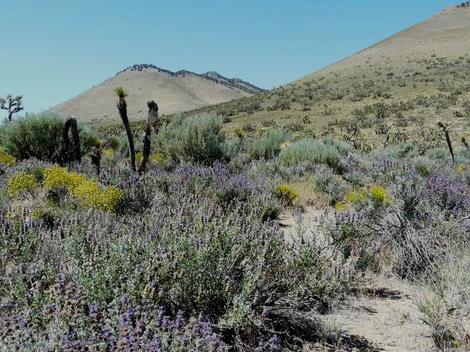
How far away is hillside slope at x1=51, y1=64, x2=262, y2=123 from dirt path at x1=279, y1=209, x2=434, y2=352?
117 m

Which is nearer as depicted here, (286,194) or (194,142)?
(286,194)

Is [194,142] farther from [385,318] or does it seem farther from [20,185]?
[385,318]

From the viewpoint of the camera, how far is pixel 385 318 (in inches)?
164

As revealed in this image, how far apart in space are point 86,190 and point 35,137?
7242 millimetres

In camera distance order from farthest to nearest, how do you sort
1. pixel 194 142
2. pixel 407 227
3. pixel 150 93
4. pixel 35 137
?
pixel 150 93 → pixel 194 142 → pixel 35 137 → pixel 407 227

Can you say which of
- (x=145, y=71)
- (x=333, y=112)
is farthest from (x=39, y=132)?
(x=145, y=71)

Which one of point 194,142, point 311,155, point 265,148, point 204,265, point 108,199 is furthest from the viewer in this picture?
point 265,148

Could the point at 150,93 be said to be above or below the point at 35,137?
above

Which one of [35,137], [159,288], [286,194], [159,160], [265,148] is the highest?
[35,137]

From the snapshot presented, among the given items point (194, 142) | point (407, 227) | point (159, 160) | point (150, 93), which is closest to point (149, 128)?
point (159, 160)

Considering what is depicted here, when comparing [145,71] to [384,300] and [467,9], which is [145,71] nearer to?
[467,9]

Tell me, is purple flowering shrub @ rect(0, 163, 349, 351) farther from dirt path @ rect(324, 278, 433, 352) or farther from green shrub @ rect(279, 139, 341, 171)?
green shrub @ rect(279, 139, 341, 171)

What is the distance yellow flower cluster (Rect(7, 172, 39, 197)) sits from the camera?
7.56 m

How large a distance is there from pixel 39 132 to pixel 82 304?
1109cm
